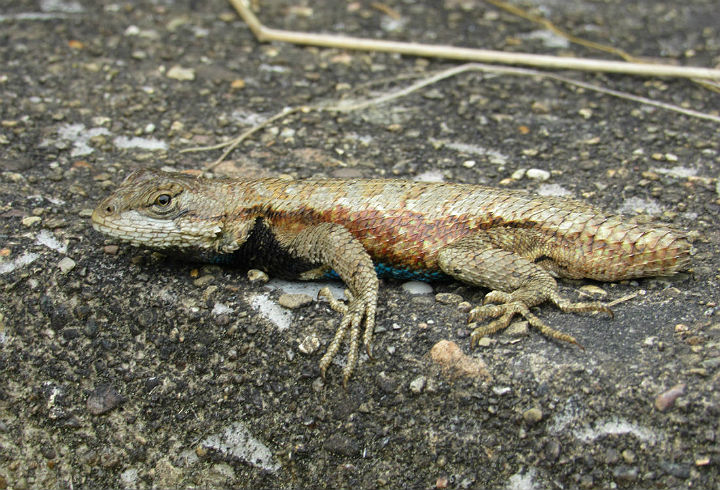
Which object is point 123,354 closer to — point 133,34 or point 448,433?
point 448,433

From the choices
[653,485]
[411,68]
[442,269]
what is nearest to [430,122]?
[411,68]

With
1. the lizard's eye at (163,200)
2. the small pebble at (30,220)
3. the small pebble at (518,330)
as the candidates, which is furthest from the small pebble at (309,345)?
the small pebble at (30,220)

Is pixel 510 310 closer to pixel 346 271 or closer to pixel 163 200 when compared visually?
pixel 346 271

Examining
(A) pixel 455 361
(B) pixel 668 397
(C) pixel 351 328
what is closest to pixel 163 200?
(C) pixel 351 328

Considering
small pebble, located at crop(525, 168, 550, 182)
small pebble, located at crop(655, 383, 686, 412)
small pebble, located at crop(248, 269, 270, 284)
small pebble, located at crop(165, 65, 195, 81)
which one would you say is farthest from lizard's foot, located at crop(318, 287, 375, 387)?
small pebble, located at crop(165, 65, 195, 81)

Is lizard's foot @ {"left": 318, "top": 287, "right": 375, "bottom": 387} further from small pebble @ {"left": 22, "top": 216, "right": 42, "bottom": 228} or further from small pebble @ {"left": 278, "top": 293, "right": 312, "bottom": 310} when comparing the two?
small pebble @ {"left": 22, "top": 216, "right": 42, "bottom": 228}

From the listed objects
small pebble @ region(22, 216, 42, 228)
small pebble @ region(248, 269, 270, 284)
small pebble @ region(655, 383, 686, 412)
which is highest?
small pebble @ region(655, 383, 686, 412)
